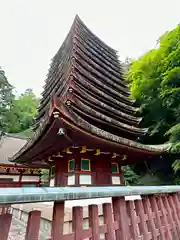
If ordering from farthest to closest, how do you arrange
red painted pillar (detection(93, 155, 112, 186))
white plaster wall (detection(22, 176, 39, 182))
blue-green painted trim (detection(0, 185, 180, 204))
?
white plaster wall (detection(22, 176, 39, 182)) → red painted pillar (detection(93, 155, 112, 186)) → blue-green painted trim (detection(0, 185, 180, 204))

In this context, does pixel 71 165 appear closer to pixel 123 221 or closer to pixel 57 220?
pixel 123 221

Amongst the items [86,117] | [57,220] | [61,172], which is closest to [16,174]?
[61,172]

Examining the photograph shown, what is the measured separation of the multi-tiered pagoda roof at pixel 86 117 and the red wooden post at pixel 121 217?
9.02 ft

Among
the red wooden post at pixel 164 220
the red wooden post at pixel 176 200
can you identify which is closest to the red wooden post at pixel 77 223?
the red wooden post at pixel 164 220

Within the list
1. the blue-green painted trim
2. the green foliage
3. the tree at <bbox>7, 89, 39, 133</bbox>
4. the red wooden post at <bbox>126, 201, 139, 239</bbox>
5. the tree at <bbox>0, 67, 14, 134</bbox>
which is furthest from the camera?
the tree at <bbox>7, 89, 39, 133</bbox>

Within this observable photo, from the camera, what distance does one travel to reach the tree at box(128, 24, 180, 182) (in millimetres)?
8664

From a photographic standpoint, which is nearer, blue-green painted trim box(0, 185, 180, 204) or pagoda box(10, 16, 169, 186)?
blue-green painted trim box(0, 185, 180, 204)

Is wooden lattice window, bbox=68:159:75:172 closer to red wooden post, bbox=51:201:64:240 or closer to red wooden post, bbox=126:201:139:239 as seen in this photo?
red wooden post, bbox=126:201:139:239

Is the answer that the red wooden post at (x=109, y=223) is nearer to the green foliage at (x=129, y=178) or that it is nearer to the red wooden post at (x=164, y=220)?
the red wooden post at (x=164, y=220)

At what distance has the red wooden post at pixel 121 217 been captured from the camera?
128 centimetres

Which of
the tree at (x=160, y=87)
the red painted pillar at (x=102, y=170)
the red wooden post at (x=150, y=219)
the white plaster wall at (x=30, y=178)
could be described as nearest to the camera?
the red wooden post at (x=150, y=219)

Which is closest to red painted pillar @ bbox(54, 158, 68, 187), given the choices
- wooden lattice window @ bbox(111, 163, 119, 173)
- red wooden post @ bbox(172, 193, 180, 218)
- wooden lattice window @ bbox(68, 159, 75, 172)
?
wooden lattice window @ bbox(68, 159, 75, 172)

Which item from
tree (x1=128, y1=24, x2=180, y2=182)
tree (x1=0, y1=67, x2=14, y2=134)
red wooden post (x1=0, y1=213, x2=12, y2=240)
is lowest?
red wooden post (x1=0, y1=213, x2=12, y2=240)

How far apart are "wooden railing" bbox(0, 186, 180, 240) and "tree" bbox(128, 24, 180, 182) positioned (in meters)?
7.15
